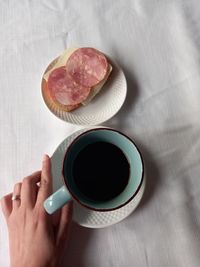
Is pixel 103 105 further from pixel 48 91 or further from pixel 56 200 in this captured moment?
pixel 56 200

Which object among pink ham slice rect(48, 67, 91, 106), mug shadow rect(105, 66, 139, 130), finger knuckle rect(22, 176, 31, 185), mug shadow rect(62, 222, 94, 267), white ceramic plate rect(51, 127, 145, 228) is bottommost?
mug shadow rect(62, 222, 94, 267)

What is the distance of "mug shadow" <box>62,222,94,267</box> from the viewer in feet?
1.63

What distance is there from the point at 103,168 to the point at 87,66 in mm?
181

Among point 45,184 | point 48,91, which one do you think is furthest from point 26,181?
point 48,91

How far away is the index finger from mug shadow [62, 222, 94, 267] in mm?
62

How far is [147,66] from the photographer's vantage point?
0.59 m

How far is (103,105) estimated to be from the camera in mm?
563

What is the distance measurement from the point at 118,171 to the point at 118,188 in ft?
0.08

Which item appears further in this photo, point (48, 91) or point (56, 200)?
point (48, 91)

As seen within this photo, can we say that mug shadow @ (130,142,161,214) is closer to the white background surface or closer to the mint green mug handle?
the white background surface

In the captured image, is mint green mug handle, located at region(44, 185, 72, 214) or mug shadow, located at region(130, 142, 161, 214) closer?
mint green mug handle, located at region(44, 185, 72, 214)

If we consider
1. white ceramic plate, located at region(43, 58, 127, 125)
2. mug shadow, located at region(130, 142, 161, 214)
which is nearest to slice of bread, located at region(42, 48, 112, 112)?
white ceramic plate, located at region(43, 58, 127, 125)

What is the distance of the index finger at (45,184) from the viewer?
48 centimetres

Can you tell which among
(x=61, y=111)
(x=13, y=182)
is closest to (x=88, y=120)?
(x=61, y=111)
